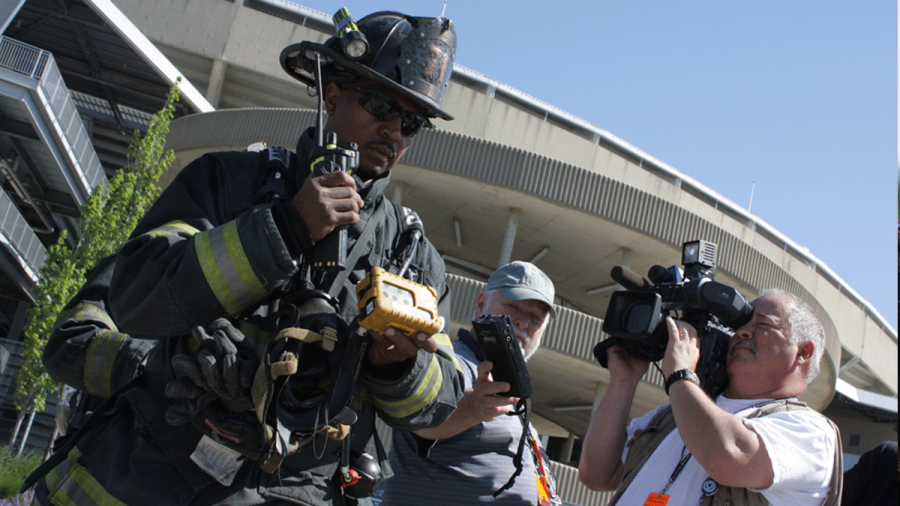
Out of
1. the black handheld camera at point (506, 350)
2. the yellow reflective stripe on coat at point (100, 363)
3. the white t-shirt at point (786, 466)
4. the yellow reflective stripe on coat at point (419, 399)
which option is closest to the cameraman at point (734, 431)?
the white t-shirt at point (786, 466)

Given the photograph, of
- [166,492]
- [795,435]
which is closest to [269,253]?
[166,492]

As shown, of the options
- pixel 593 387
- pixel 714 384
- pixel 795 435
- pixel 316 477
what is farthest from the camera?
pixel 593 387

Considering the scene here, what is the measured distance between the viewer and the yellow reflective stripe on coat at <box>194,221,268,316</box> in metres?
1.58

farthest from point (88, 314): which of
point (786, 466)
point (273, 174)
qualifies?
point (786, 466)

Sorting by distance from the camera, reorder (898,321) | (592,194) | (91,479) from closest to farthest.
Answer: (898,321) → (91,479) → (592,194)

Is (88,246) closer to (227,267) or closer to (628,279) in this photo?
(628,279)

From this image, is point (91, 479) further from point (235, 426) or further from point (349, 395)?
point (349, 395)

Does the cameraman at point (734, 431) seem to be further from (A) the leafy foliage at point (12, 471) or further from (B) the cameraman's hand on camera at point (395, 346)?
(A) the leafy foliage at point (12, 471)

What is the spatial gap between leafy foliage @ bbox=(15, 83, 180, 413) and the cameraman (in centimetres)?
1248

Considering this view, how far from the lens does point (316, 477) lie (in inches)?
71.4

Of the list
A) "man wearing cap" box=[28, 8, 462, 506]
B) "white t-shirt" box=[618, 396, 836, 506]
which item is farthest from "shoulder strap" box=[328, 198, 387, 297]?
"white t-shirt" box=[618, 396, 836, 506]

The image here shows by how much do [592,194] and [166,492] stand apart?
614 inches

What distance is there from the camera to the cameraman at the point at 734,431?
8.94ft

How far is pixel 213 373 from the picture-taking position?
1.49 meters
